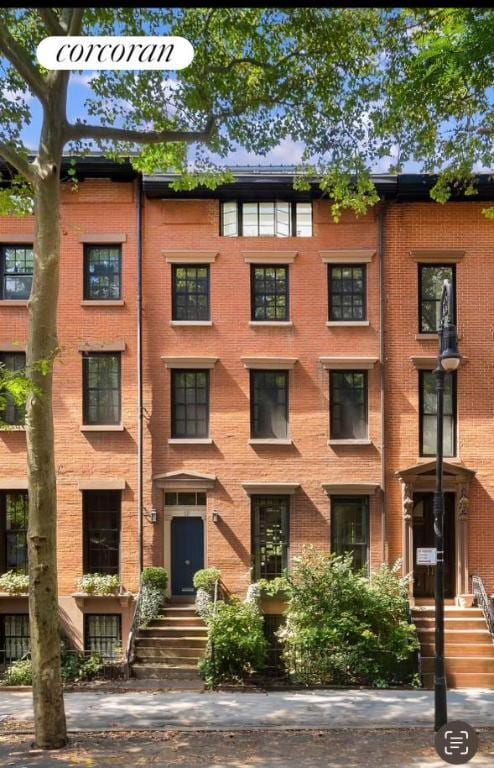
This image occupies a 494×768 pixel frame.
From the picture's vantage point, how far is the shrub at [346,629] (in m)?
13.8

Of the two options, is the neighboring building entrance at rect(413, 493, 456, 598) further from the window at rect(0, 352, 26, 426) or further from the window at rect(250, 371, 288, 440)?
the window at rect(0, 352, 26, 426)

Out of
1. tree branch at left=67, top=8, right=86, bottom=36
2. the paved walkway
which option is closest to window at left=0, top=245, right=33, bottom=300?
the paved walkway

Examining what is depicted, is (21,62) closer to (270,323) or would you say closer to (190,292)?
(190,292)

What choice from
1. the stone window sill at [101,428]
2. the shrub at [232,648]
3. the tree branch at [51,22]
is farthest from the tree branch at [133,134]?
the shrub at [232,648]

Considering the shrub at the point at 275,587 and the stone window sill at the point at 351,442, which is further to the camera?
the stone window sill at the point at 351,442

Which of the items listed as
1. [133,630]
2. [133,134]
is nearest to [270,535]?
[133,630]

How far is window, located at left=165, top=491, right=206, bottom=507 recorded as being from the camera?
16.3 metres

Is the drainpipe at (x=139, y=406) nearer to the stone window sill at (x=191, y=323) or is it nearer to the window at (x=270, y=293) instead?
the stone window sill at (x=191, y=323)

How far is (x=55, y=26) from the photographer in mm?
4840

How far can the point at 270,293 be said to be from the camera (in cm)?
1655

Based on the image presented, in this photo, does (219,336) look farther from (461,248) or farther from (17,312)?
(461,248)

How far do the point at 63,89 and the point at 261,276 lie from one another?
9.98 m

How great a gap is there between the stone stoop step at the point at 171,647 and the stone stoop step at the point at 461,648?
4.48 meters

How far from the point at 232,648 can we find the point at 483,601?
5.49 meters
